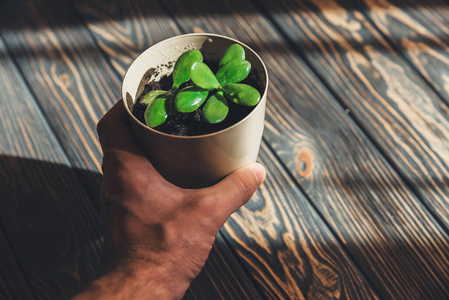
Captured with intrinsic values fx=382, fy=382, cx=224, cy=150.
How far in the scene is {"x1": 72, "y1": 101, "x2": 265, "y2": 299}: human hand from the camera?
48cm

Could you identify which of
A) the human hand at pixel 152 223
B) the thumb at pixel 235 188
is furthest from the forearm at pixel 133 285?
the thumb at pixel 235 188

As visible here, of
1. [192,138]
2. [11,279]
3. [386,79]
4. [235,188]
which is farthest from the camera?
[386,79]

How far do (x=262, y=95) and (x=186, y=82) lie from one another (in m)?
0.10

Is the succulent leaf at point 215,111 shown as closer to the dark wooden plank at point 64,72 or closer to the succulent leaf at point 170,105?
the succulent leaf at point 170,105

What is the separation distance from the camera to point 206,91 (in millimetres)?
459

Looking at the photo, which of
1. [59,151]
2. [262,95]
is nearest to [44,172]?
[59,151]

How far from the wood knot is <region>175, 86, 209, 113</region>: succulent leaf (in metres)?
0.36

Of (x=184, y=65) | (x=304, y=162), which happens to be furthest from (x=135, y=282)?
(x=304, y=162)

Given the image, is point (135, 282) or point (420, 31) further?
point (420, 31)

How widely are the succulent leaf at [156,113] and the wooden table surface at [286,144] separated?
0.33 m

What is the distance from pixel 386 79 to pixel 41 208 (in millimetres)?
764

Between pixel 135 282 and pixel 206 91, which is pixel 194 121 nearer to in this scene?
pixel 206 91

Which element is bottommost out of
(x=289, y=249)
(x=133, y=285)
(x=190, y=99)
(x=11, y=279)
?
(x=11, y=279)

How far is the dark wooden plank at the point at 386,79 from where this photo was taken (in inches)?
29.4
